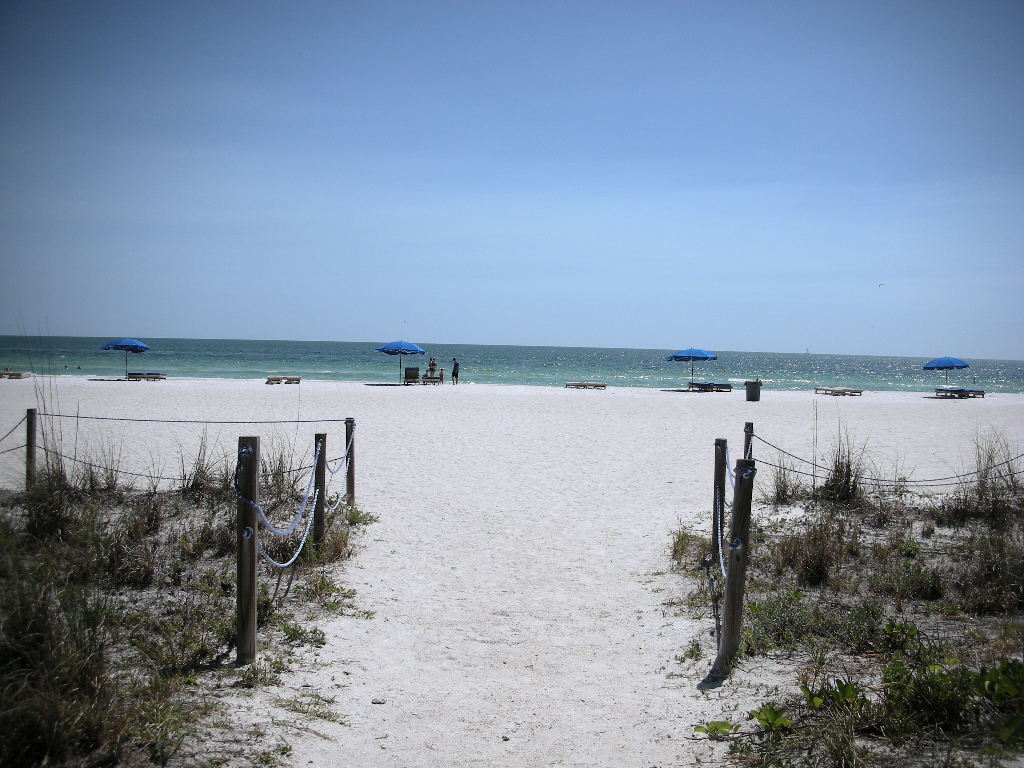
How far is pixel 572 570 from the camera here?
6824mm

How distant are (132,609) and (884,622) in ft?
17.9

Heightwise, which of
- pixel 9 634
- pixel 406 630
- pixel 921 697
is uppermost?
pixel 9 634

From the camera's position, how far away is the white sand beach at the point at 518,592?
3.89 meters

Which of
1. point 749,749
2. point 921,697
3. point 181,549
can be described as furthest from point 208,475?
point 921,697

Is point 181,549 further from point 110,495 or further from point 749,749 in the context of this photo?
point 749,749

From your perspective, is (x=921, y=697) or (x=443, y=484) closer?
(x=921, y=697)

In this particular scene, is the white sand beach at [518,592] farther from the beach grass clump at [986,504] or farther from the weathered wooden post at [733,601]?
the beach grass clump at [986,504]

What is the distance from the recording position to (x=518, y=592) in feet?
20.5

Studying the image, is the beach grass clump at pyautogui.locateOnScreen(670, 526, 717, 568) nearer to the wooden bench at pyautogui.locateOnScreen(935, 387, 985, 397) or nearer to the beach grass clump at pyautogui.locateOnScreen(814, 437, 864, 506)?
the beach grass clump at pyautogui.locateOnScreen(814, 437, 864, 506)

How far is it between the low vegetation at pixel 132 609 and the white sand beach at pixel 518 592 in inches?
15.0

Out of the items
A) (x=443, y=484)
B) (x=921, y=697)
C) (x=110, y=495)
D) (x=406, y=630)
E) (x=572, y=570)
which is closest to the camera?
(x=921, y=697)

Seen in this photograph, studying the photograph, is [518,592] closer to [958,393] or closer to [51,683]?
[51,683]

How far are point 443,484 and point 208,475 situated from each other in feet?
11.4

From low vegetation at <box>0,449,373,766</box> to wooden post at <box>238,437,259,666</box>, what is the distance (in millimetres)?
174
